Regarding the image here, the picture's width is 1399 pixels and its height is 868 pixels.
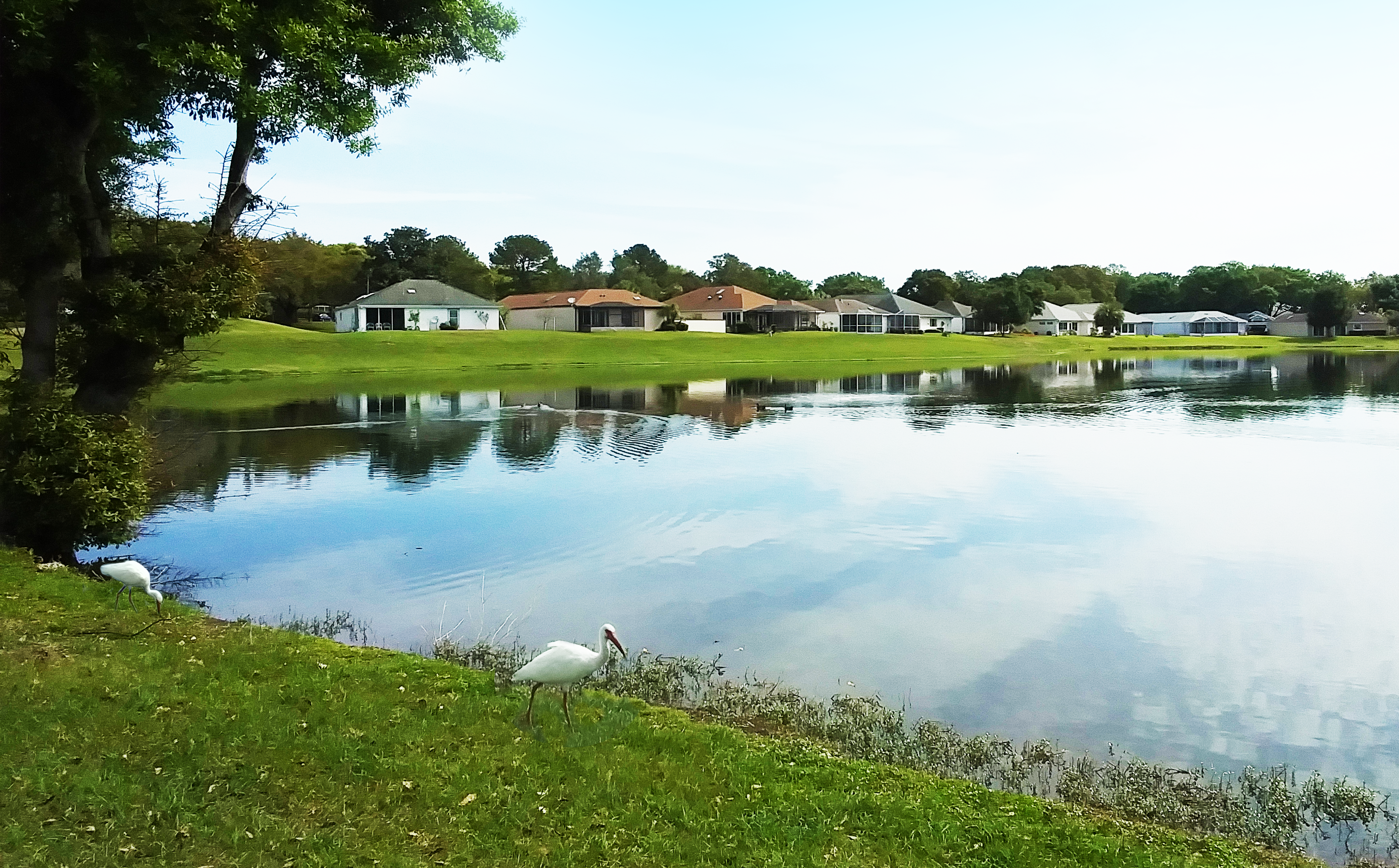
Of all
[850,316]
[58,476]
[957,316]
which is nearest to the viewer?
[58,476]

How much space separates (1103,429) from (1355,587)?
2025 cm

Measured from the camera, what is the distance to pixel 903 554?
16922mm

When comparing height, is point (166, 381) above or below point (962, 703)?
above

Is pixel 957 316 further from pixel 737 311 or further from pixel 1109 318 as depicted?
pixel 737 311

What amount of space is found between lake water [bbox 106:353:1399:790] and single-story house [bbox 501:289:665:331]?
206ft

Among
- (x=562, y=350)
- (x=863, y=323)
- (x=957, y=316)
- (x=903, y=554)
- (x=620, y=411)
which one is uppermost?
(x=957, y=316)

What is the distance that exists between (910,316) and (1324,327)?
5449cm

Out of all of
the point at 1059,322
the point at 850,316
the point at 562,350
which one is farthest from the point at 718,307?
the point at 1059,322

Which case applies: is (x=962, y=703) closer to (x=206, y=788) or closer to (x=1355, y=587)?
(x=206, y=788)

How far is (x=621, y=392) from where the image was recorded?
49.9m

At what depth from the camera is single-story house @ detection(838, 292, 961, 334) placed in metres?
125

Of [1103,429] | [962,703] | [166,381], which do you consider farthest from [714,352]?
[962,703]

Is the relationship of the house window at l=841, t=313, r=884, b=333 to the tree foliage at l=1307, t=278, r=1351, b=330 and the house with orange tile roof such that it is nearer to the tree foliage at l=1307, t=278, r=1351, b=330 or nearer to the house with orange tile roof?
the house with orange tile roof

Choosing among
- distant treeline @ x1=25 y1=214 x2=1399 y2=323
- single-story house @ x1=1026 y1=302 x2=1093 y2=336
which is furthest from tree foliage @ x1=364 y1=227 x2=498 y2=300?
single-story house @ x1=1026 y1=302 x2=1093 y2=336
